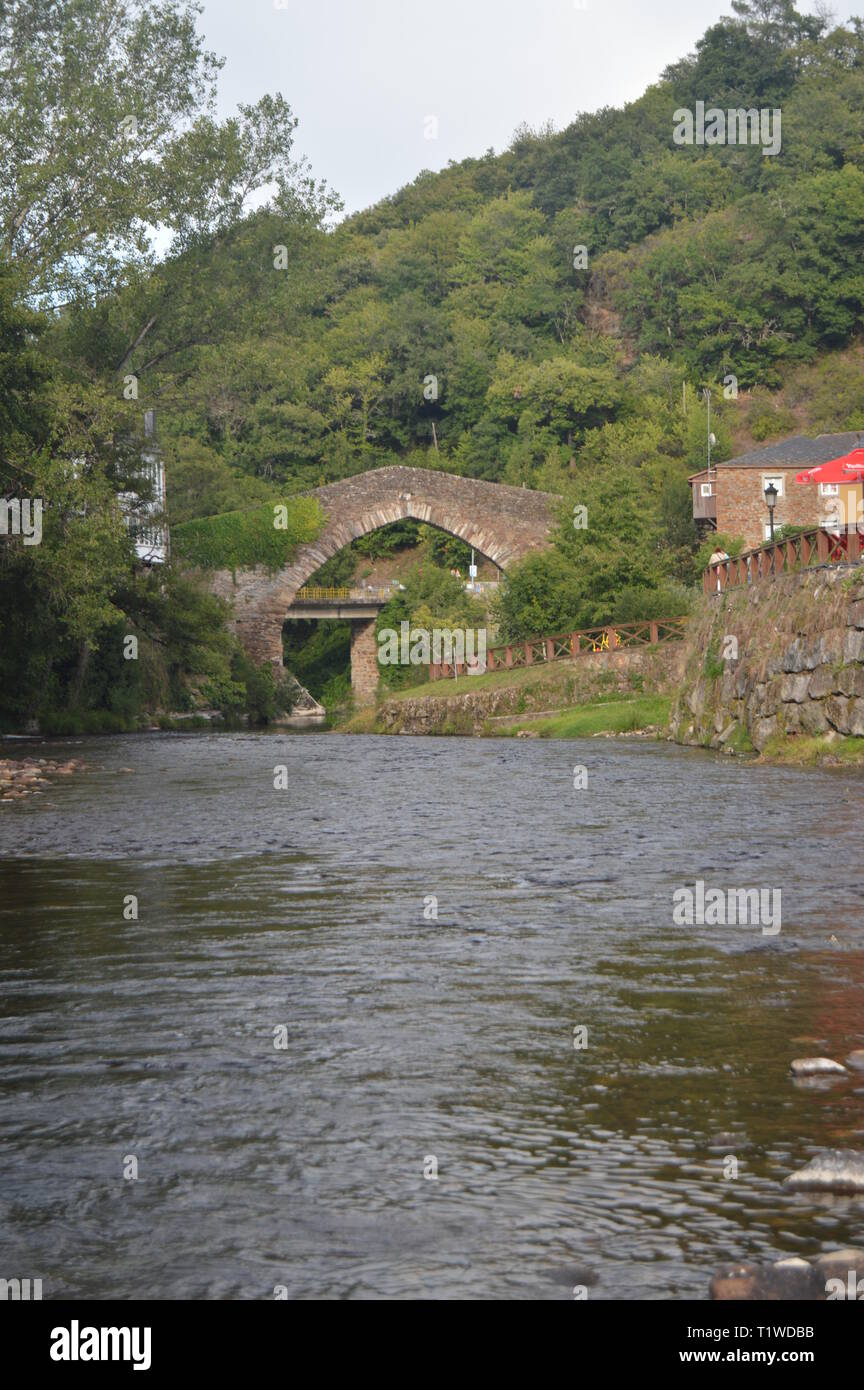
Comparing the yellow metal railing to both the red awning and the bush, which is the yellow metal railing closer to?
the bush

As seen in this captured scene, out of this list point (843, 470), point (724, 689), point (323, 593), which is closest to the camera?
point (843, 470)

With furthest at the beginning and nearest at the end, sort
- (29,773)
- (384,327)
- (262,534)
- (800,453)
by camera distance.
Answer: (384,327) → (262,534) → (800,453) → (29,773)

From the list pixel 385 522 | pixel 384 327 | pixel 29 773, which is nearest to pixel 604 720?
pixel 29 773

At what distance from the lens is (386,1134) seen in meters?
5.20

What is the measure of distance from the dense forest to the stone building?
66.3 inches

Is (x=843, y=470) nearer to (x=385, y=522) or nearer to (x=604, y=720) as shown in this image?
(x=604, y=720)

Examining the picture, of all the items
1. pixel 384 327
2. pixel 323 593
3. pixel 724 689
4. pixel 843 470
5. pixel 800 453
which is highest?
pixel 384 327

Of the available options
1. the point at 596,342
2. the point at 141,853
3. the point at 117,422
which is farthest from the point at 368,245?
the point at 141,853

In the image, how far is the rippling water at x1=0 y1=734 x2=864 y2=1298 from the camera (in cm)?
428

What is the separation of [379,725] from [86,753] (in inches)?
684

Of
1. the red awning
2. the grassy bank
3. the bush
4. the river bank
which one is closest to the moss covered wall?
the river bank

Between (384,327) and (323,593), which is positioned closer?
(323,593)

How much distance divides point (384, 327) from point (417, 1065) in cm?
7688

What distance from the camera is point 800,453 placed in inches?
2073
